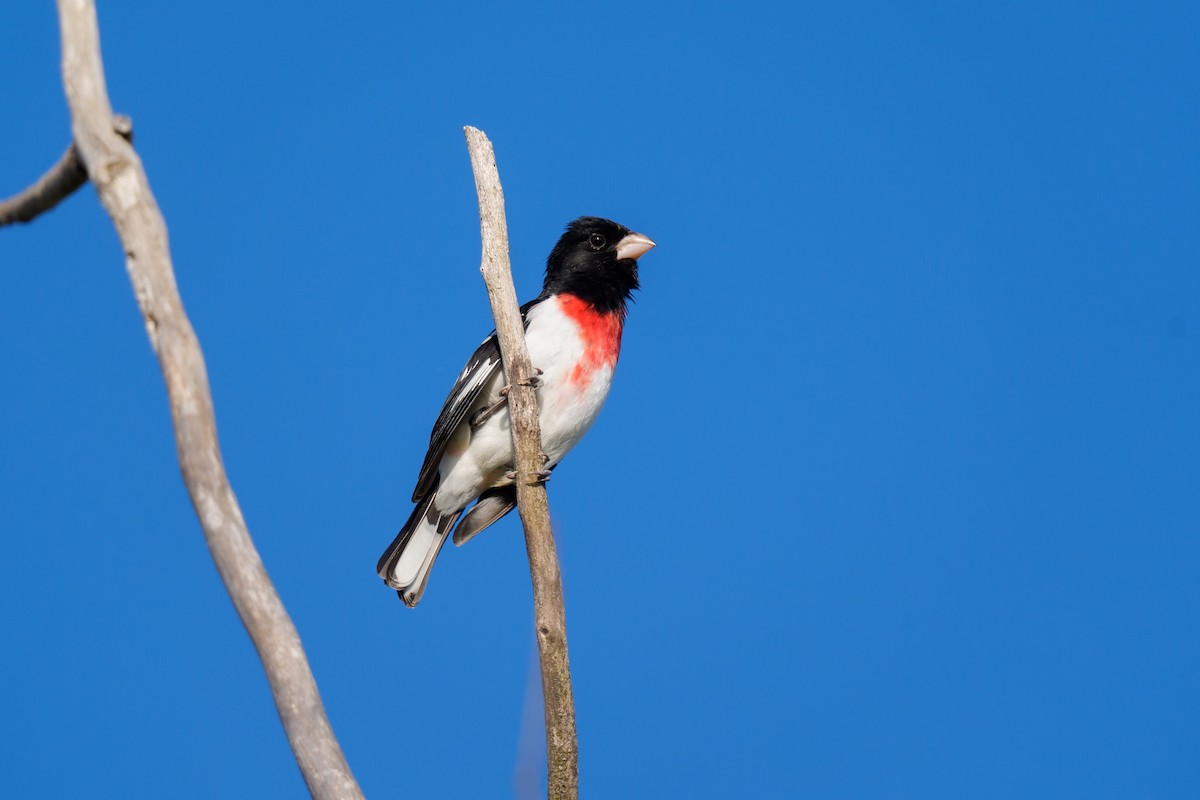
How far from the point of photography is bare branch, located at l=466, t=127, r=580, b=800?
4.18 m

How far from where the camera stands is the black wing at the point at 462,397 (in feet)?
16.9

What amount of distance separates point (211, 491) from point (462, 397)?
2350mm

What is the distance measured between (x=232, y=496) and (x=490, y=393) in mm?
2431

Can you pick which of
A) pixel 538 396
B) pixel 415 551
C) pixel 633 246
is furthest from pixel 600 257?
→ pixel 415 551

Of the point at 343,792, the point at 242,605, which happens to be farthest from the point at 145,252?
Result: the point at 343,792

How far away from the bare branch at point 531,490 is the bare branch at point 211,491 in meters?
1.35

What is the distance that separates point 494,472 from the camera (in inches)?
215

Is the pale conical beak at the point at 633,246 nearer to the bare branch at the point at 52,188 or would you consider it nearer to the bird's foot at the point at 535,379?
the bird's foot at the point at 535,379

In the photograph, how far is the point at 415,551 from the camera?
5543mm

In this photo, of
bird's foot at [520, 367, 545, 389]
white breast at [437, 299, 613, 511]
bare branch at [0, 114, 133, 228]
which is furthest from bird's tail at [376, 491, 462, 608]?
bare branch at [0, 114, 133, 228]

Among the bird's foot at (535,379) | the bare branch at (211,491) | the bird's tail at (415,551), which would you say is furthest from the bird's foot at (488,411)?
the bare branch at (211,491)

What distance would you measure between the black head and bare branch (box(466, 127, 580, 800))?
1079 mm

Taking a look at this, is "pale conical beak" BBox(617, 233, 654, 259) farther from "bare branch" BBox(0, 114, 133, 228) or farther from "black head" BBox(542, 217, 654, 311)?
"bare branch" BBox(0, 114, 133, 228)

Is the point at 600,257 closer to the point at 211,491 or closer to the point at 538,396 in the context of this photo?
the point at 538,396
